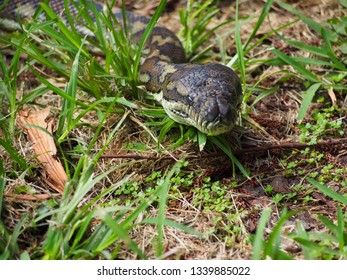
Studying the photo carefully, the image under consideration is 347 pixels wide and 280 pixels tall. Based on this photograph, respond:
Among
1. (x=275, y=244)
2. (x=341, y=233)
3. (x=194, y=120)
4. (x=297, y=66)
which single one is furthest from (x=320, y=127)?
(x=275, y=244)

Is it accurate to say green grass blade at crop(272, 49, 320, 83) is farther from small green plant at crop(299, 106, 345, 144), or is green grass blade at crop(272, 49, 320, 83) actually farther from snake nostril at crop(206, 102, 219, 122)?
snake nostril at crop(206, 102, 219, 122)

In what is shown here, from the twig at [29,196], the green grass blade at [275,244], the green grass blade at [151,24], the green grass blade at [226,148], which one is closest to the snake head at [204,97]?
the green grass blade at [226,148]

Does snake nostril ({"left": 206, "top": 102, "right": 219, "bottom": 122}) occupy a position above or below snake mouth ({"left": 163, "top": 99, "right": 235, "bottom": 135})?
above

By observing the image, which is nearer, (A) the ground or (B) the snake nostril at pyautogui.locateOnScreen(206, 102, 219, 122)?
(A) the ground

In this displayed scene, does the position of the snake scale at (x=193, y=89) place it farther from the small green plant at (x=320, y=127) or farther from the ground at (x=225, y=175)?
the small green plant at (x=320, y=127)

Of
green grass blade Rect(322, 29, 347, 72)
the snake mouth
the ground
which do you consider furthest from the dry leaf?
green grass blade Rect(322, 29, 347, 72)
